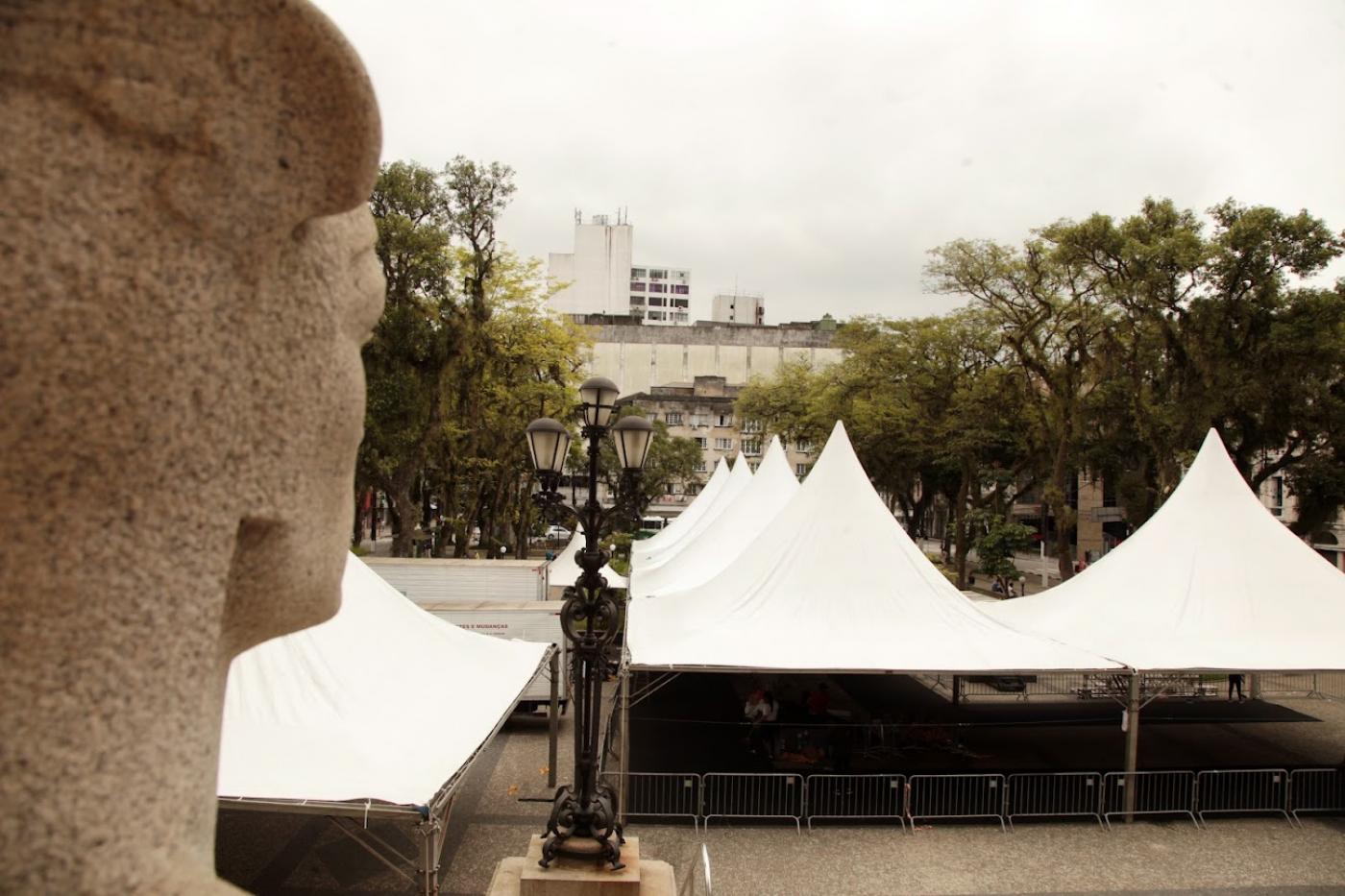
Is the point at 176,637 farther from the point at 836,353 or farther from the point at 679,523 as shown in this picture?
the point at 836,353

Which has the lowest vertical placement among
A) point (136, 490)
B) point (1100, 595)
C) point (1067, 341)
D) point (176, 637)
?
point (1100, 595)

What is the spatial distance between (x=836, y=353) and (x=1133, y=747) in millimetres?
65034

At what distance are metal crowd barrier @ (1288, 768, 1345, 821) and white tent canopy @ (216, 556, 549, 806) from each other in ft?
32.2

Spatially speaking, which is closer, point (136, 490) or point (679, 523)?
point (136, 490)

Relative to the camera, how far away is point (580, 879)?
7367mm

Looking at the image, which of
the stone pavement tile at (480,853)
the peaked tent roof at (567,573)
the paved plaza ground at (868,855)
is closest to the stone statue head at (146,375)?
the paved plaza ground at (868,855)

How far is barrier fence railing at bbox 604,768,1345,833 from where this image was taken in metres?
10.9

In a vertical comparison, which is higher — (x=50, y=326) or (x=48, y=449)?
(x=50, y=326)

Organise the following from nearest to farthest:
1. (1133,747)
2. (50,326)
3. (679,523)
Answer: (50,326)
(1133,747)
(679,523)

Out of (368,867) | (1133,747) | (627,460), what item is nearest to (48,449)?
(627,460)

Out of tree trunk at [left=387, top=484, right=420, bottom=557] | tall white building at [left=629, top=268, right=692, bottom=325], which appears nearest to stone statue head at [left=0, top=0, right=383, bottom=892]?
tree trunk at [left=387, top=484, right=420, bottom=557]

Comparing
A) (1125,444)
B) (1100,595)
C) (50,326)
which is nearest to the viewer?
(50,326)

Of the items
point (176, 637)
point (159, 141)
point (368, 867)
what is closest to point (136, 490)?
point (176, 637)

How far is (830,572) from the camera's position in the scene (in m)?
12.0
